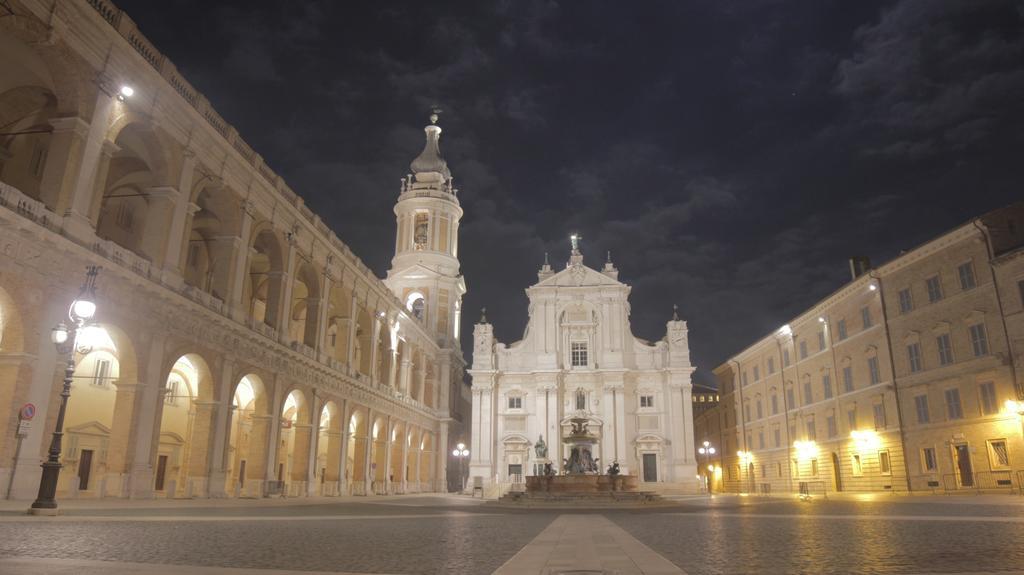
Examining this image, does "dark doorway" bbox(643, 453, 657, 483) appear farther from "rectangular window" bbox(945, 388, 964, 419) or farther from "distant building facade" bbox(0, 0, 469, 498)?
"rectangular window" bbox(945, 388, 964, 419)

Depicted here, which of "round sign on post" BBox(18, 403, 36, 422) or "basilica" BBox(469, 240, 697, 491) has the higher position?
"basilica" BBox(469, 240, 697, 491)

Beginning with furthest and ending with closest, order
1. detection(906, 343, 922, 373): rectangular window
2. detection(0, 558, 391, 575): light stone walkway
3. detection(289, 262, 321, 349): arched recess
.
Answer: detection(289, 262, 321, 349): arched recess, detection(906, 343, 922, 373): rectangular window, detection(0, 558, 391, 575): light stone walkway

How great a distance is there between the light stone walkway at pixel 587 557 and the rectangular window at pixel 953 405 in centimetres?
2562

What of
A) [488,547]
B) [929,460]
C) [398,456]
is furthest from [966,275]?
[398,456]

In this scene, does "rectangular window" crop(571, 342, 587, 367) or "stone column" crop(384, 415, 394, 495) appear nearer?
"stone column" crop(384, 415, 394, 495)

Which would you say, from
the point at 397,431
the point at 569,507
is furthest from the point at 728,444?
the point at 569,507

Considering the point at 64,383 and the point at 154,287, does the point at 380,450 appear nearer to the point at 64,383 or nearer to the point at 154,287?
the point at 154,287

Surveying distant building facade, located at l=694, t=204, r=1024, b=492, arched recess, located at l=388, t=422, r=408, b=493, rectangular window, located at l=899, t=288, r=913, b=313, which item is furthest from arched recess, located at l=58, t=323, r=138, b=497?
rectangular window, located at l=899, t=288, r=913, b=313

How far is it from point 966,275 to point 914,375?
18.7ft

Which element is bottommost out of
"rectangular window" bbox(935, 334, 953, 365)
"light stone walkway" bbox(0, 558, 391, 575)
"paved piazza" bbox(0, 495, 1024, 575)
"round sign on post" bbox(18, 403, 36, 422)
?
"paved piazza" bbox(0, 495, 1024, 575)

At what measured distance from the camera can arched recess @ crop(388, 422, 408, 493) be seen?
44100mm

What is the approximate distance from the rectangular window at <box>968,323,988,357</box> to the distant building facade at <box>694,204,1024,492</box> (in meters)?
0.05

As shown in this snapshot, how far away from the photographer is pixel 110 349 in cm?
2488

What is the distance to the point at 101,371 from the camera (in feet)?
81.7
